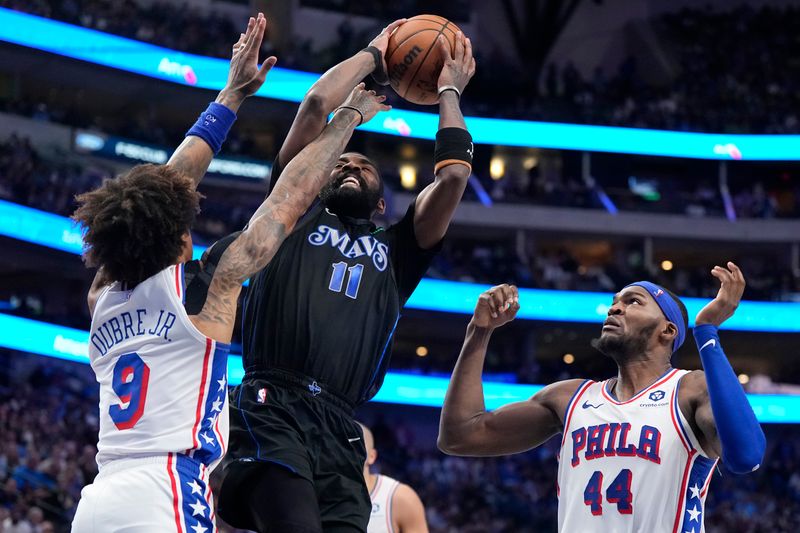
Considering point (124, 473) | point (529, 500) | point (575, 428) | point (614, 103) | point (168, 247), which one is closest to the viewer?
point (124, 473)

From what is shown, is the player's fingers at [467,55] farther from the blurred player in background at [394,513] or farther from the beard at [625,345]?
the blurred player in background at [394,513]

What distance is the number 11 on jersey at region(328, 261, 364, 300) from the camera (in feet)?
14.3

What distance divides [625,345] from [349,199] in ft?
4.94

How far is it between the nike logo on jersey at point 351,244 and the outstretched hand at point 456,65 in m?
0.81

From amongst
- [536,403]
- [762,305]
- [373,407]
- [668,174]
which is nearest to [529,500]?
[373,407]

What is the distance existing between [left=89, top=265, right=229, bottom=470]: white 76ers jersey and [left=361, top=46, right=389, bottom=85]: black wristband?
167cm

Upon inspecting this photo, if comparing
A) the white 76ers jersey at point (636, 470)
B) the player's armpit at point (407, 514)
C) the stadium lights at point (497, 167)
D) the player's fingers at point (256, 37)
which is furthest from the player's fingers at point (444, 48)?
the stadium lights at point (497, 167)

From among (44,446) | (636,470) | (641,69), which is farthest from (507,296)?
(641,69)

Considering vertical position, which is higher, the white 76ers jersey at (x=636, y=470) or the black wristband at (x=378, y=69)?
the black wristband at (x=378, y=69)

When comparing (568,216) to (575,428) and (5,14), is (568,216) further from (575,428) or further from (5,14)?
(575,428)

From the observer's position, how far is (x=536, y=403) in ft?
16.7

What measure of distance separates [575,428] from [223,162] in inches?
871

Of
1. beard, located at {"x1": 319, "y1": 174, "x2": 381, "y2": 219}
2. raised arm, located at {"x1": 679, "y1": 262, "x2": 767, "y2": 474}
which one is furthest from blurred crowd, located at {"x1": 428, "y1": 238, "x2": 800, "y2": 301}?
raised arm, located at {"x1": 679, "y1": 262, "x2": 767, "y2": 474}

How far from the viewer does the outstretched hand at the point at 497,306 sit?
4637 millimetres
